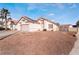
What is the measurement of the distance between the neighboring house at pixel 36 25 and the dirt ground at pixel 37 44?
0.05 metres

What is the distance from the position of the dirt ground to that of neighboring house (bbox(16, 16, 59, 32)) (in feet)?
0.18

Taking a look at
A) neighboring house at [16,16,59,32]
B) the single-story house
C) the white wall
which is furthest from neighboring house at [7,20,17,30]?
the single-story house

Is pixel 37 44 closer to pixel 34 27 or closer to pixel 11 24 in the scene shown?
pixel 34 27

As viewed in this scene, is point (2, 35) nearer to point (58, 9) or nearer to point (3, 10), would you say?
point (3, 10)

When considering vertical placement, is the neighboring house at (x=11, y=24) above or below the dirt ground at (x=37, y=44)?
above

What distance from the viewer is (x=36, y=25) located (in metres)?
3.10

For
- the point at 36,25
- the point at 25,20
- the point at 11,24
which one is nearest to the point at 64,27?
the point at 36,25

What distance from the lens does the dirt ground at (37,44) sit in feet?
9.89

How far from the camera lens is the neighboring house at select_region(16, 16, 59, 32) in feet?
10.1

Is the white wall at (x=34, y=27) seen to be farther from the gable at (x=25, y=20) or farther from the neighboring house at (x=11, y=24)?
the neighboring house at (x=11, y=24)

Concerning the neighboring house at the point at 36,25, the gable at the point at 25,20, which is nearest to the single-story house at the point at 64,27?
the neighboring house at the point at 36,25

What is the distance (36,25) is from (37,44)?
23 cm

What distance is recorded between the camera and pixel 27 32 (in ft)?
10.1

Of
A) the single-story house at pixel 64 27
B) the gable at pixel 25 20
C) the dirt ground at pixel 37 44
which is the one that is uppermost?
the gable at pixel 25 20
